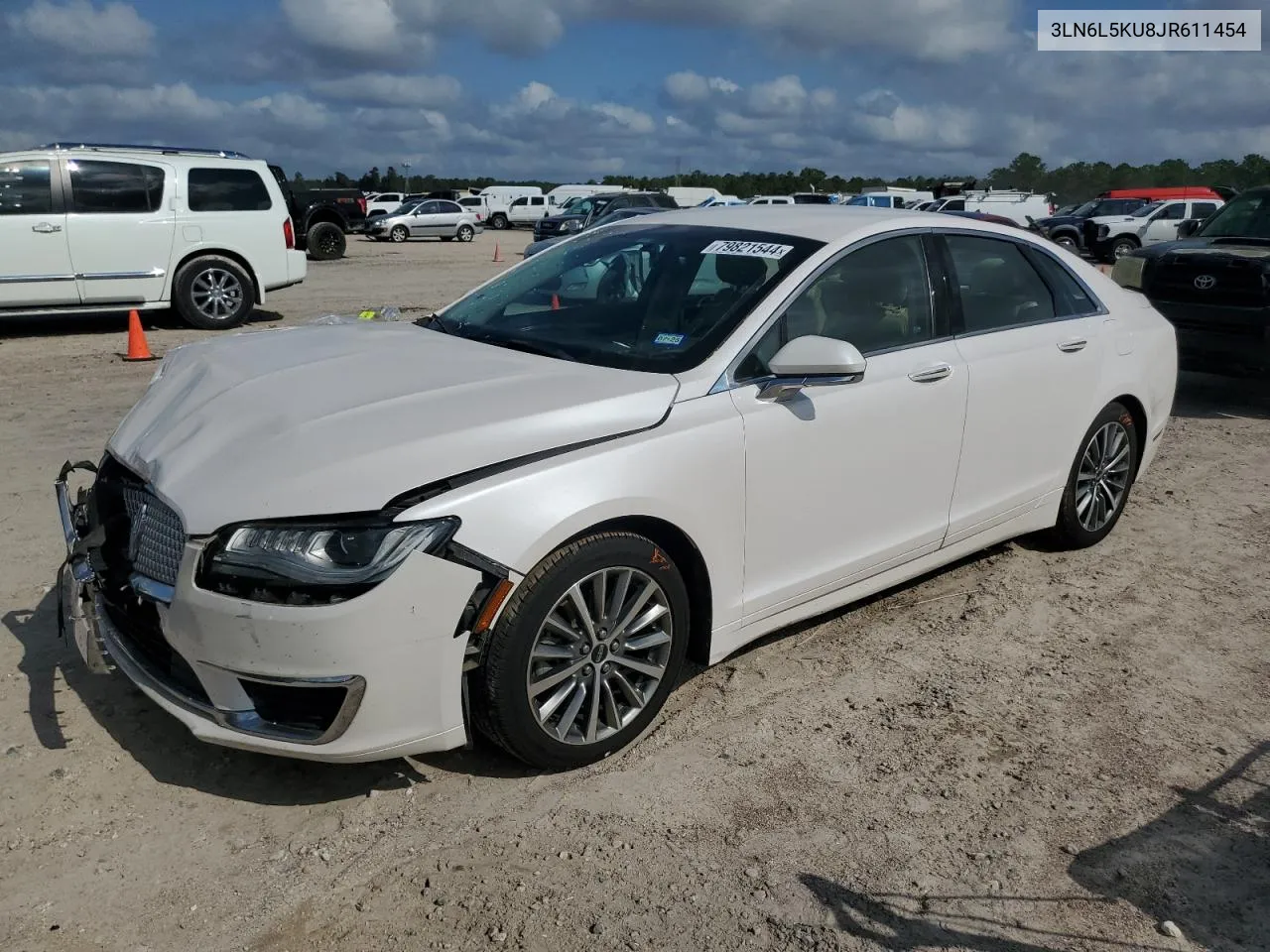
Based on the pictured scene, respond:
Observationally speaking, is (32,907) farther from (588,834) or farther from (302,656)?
(588,834)

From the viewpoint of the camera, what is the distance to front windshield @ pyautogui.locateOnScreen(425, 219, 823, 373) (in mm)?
3725

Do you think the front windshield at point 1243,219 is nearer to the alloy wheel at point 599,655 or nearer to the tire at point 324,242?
the alloy wheel at point 599,655

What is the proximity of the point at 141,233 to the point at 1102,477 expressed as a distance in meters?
10.3

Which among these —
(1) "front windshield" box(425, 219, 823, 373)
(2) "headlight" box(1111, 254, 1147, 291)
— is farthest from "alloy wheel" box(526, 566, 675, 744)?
(2) "headlight" box(1111, 254, 1147, 291)

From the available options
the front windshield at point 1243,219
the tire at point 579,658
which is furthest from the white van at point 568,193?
the tire at point 579,658

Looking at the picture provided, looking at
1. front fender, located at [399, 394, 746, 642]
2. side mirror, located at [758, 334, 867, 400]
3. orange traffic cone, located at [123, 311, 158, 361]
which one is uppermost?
side mirror, located at [758, 334, 867, 400]

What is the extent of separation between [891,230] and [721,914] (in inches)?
106

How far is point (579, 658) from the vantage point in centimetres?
324

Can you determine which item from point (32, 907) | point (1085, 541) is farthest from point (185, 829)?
point (1085, 541)

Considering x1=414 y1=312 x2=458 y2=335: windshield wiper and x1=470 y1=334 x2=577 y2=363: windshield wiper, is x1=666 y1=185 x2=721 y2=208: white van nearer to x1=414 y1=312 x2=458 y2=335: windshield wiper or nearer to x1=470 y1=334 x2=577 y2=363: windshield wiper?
x1=414 y1=312 x2=458 y2=335: windshield wiper

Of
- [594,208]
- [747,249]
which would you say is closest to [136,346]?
[747,249]

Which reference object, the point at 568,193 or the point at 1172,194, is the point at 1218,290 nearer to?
the point at 1172,194

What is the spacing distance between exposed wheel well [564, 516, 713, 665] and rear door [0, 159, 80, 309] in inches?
398

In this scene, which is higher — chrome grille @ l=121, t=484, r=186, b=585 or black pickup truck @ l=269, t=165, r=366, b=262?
black pickup truck @ l=269, t=165, r=366, b=262
